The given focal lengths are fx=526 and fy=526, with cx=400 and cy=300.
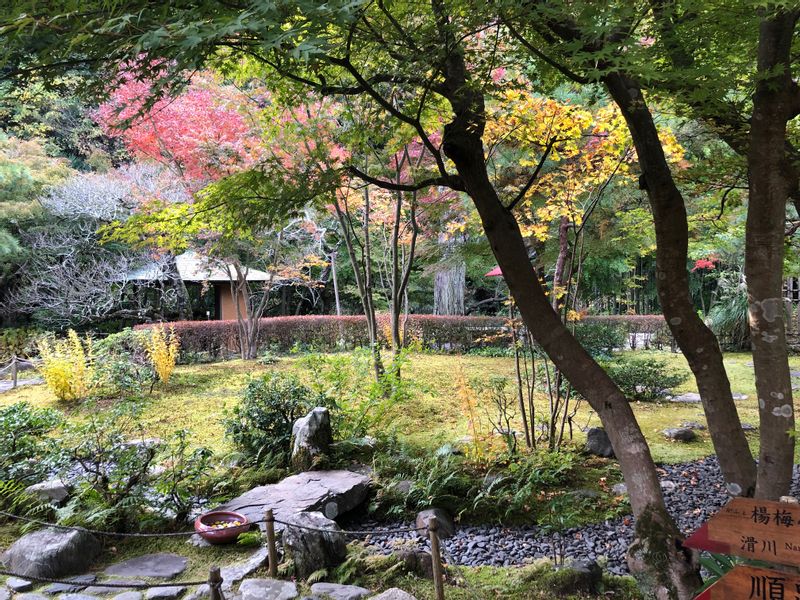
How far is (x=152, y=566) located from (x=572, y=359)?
283cm

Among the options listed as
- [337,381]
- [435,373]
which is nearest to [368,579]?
[337,381]

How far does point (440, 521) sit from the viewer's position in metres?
3.83

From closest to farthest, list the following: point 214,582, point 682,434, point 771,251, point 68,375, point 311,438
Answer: point 214,582, point 771,251, point 311,438, point 682,434, point 68,375

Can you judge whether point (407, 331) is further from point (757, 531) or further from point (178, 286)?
point (757, 531)

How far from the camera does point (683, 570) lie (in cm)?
244

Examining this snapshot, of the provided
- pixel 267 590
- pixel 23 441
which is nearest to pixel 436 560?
pixel 267 590

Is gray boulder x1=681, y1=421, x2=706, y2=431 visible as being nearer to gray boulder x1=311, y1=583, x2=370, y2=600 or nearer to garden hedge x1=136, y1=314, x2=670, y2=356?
gray boulder x1=311, y1=583, x2=370, y2=600

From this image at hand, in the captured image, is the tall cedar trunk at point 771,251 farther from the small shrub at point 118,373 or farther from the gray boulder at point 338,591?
the small shrub at point 118,373

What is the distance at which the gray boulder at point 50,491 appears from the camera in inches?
149

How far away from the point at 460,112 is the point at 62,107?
16.4 m

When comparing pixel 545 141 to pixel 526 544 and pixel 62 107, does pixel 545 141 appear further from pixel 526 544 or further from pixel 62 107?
pixel 62 107

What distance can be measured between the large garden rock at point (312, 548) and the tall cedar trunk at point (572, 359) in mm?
1611

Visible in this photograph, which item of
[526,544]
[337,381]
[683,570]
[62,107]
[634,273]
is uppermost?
[62,107]

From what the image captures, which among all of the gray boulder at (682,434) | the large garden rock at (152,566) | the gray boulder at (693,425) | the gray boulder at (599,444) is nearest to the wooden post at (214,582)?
the large garden rock at (152,566)
